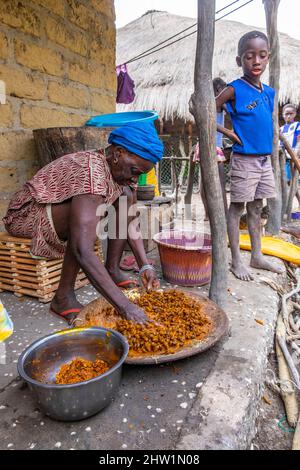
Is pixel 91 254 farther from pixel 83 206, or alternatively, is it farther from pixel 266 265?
pixel 266 265

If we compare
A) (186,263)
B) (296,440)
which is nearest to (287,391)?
(296,440)

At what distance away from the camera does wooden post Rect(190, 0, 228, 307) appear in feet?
6.12

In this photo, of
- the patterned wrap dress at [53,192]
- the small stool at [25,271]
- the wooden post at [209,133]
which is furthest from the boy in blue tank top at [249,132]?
the small stool at [25,271]

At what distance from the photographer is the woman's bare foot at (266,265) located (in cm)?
299

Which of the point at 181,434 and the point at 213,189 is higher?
the point at 213,189

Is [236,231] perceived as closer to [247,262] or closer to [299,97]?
[247,262]

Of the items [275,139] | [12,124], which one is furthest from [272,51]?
[12,124]

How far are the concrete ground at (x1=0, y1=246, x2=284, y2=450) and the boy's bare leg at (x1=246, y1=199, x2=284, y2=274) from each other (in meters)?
1.15

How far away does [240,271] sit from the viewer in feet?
9.16

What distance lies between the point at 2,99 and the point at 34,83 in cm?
38

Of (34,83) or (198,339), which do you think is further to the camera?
(34,83)

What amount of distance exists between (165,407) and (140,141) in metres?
1.23

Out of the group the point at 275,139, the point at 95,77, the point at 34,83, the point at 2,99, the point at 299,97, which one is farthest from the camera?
the point at 299,97

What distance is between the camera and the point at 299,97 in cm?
843
